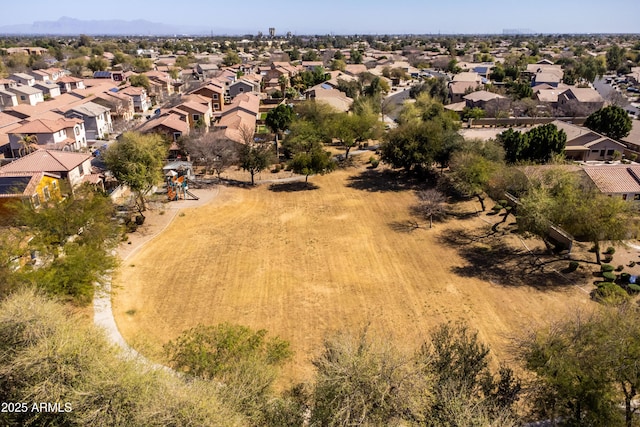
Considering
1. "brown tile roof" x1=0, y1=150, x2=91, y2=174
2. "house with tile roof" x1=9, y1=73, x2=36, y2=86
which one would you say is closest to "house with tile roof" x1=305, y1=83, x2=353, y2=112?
"brown tile roof" x1=0, y1=150, x2=91, y2=174

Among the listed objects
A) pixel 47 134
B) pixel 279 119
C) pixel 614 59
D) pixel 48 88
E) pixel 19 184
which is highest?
pixel 614 59

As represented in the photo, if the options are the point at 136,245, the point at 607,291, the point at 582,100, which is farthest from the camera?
the point at 582,100

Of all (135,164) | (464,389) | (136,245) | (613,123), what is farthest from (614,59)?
(464,389)

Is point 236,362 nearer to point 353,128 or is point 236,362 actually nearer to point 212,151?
point 212,151

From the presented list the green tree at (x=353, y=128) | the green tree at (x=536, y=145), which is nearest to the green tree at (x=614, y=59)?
the green tree at (x=536, y=145)

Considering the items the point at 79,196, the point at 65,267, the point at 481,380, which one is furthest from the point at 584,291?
the point at 79,196

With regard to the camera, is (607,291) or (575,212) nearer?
(607,291)

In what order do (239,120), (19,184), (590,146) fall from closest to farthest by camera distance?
(19,184) → (590,146) → (239,120)
